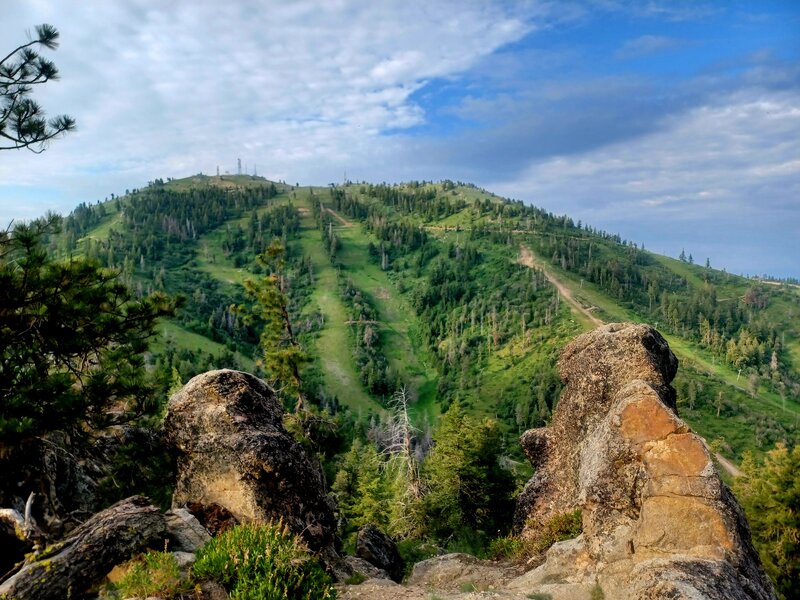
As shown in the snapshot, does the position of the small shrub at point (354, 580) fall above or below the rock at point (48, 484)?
below

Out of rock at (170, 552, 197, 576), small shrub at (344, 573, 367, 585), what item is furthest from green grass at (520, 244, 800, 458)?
rock at (170, 552, 197, 576)

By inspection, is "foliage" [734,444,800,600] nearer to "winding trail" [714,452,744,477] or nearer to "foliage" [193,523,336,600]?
"foliage" [193,523,336,600]

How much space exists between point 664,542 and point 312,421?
21303 mm

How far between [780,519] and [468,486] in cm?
1899

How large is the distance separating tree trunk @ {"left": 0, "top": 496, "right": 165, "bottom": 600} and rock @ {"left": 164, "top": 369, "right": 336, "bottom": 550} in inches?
132

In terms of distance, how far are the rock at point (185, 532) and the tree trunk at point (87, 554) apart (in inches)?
21.9

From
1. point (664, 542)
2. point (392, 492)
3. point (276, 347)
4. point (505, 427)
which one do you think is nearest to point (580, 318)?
point (505, 427)

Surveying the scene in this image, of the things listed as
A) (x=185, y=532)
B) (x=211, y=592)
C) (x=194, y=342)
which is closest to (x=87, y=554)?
(x=211, y=592)

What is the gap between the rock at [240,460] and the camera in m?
15.1

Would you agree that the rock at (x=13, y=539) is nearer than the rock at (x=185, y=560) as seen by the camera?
Answer: Yes

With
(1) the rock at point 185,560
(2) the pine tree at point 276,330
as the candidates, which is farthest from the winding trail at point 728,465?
(1) the rock at point 185,560

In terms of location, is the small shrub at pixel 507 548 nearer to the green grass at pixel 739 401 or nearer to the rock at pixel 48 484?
the rock at pixel 48 484

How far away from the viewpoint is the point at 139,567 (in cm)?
927

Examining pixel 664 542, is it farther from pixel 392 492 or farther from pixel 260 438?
pixel 392 492
